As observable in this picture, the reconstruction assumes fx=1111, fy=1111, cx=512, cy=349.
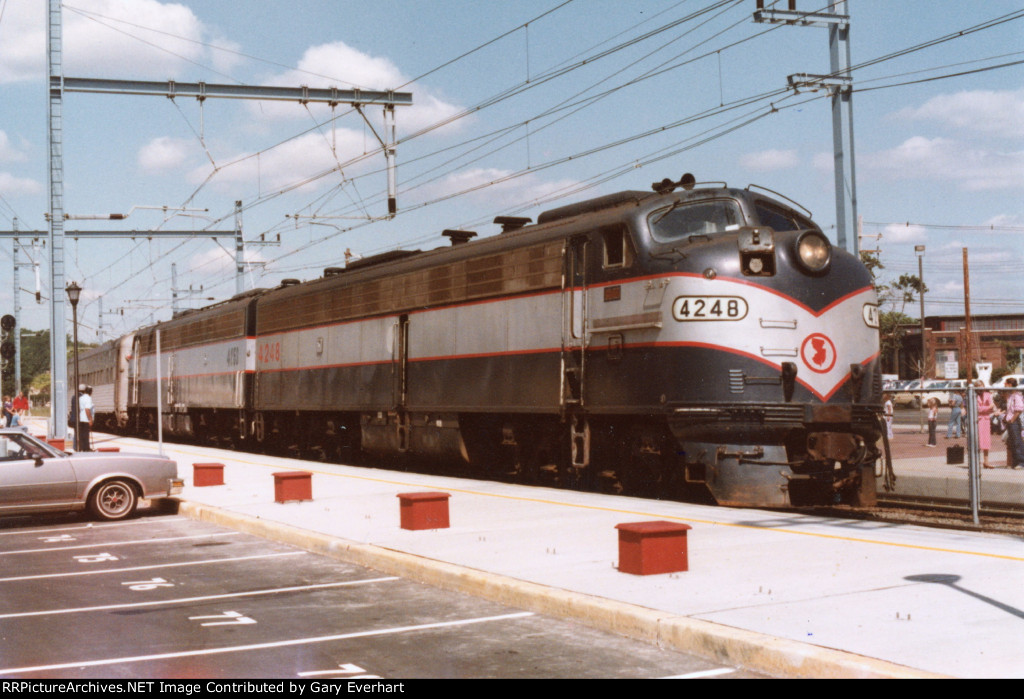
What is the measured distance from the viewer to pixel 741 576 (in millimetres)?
8562

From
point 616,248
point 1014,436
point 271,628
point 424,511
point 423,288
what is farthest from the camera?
point 423,288

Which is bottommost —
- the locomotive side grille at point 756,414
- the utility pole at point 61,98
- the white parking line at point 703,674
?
the white parking line at point 703,674

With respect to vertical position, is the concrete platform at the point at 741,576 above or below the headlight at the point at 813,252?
below

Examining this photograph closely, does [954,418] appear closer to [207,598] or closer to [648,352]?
[648,352]

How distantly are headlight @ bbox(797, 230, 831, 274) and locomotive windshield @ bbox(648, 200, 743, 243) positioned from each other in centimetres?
100

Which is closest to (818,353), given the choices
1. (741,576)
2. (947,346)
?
(741,576)

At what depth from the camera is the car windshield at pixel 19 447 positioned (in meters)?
15.0

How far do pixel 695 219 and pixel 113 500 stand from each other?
9160 millimetres

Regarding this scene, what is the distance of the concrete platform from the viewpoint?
20.4 ft

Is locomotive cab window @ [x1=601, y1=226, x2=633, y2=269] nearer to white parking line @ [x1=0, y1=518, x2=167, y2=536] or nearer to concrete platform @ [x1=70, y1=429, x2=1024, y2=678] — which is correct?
concrete platform @ [x1=70, y1=429, x2=1024, y2=678]

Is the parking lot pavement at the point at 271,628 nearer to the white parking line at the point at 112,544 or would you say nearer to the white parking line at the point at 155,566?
the white parking line at the point at 155,566

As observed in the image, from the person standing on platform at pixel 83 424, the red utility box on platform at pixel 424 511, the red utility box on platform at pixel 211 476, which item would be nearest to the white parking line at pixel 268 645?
the red utility box on platform at pixel 424 511

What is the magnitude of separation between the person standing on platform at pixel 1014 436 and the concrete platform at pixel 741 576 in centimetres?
494

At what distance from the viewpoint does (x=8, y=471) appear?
14.8 m
